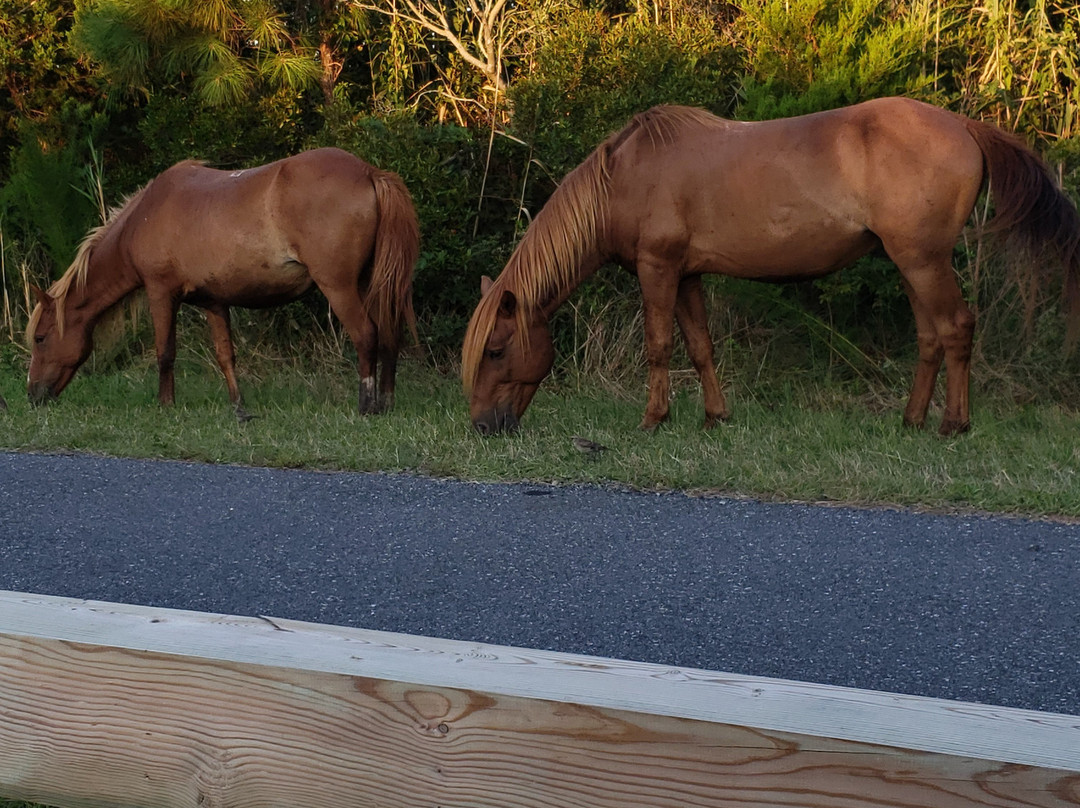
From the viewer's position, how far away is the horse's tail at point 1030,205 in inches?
240

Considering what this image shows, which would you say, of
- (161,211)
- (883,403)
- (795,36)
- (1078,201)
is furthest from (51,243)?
(1078,201)

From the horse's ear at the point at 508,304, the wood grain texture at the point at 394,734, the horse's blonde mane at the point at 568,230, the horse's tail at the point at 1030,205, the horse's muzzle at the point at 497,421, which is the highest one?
the wood grain texture at the point at 394,734

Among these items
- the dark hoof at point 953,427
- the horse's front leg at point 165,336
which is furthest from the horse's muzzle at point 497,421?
the horse's front leg at point 165,336

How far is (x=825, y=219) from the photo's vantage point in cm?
633

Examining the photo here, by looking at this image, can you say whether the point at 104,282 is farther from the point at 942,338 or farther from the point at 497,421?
the point at 942,338

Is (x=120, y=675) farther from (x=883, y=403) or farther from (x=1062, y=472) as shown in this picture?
(x=883, y=403)

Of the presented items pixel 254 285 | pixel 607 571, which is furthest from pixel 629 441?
pixel 254 285

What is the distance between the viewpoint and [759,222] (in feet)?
21.3

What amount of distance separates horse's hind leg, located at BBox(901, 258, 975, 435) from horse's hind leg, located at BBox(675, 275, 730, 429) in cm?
113

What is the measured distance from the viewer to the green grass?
5.12m

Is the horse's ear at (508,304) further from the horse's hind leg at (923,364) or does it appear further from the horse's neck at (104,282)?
the horse's neck at (104,282)

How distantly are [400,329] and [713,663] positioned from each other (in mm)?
5061

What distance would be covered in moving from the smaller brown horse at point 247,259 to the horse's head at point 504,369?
110cm

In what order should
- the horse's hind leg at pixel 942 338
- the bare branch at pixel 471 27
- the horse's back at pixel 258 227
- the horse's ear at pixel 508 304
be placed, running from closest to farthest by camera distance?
the horse's hind leg at pixel 942 338, the horse's ear at pixel 508 304, the horse's back at pixel 258 227, the bare branch at pixel 471 27
